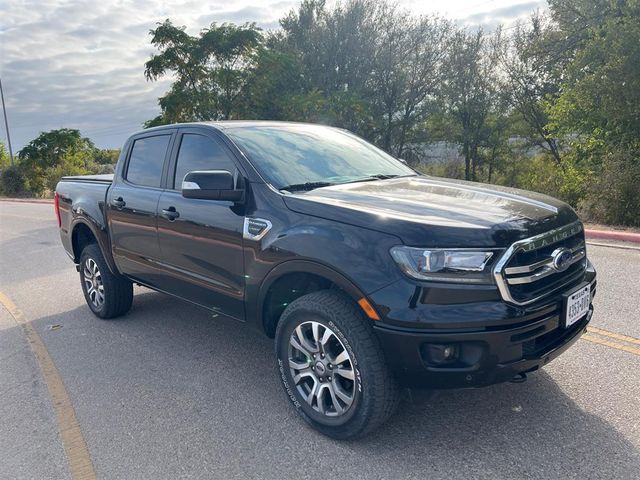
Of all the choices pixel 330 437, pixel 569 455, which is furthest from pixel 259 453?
pixel 569 455

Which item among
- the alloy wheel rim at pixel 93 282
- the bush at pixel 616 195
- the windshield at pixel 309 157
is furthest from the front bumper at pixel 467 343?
the bush at pixel 616 195

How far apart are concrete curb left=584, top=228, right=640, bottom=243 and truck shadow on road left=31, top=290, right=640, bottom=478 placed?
20.2 ft

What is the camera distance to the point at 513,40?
2738cm

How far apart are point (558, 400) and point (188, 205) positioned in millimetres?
2861

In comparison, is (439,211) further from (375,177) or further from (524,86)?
(524,86)

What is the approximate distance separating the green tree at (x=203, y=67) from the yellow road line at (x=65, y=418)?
62.9 ft

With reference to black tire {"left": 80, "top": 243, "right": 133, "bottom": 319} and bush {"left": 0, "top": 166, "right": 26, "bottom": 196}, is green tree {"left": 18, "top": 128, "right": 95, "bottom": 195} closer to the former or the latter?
bush {"left": 0, "top": 166, "right": 26, "bottom": 196}

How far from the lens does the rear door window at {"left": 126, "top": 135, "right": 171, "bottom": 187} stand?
14.5ft

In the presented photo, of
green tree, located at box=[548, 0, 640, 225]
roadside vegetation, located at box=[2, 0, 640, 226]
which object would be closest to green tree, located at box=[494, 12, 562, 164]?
roadside vegetation, located at box=[2, 0, 640, 226]

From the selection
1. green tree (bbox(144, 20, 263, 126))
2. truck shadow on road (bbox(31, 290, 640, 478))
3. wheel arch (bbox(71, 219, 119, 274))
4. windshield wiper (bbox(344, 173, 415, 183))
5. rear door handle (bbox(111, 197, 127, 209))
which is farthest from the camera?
green tree (bbox(144, 20, 263, 126))

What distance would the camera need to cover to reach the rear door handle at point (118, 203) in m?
4.71

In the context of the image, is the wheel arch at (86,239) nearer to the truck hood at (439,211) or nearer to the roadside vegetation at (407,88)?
the truck hood at (439,211)

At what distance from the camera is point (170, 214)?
403cm

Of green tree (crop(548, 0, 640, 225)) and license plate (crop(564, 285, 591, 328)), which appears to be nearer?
license plate (crop(564, 285, 591, 328))
